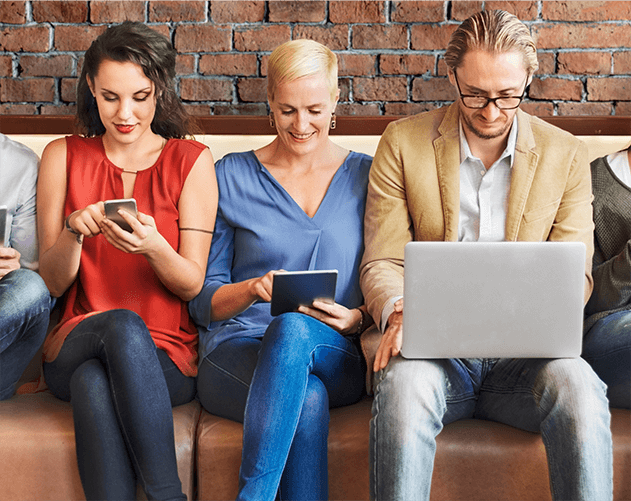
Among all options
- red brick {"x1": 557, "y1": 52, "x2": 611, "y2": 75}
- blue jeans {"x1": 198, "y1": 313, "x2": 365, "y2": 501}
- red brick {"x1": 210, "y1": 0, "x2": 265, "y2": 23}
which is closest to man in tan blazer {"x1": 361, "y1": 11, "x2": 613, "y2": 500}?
blue jeans {"x1": 198, "y1": 313, "x2": 365, "y2": 501}

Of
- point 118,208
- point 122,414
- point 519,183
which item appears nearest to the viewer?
point 122,414

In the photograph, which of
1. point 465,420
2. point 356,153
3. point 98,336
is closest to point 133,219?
point 98,336

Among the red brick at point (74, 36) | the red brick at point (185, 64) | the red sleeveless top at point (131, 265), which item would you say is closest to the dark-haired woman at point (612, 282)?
the red sleeveless top at point (131, 265)

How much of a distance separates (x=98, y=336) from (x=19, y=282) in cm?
26

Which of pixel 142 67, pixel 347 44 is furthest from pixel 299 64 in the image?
pixel 347 44

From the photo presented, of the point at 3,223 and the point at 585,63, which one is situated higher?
the point at 585,63

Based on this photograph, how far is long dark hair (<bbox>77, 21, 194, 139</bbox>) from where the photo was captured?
→ 1.54 meters

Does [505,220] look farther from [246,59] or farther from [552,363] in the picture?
[246,59]

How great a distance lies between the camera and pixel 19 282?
1418 millimetres

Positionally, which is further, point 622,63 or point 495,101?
point 622,63

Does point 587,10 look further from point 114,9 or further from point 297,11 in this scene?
point 114,9

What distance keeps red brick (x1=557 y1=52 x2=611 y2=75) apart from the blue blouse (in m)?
0.86

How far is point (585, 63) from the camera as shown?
203cm

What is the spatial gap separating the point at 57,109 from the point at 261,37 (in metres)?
0.68
